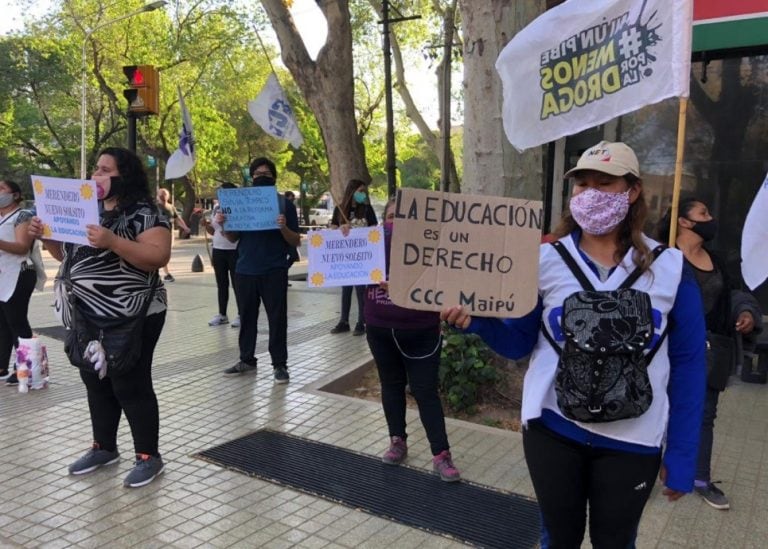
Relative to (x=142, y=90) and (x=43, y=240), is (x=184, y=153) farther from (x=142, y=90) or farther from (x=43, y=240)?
(x=43, y=240)

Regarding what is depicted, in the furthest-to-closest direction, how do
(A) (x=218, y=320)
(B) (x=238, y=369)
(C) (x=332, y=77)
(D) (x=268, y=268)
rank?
(A) (x=218, y=320) → (C) (x=332, y=77) → (B) (x=238, y=369) → (D) (x=268, y=268)

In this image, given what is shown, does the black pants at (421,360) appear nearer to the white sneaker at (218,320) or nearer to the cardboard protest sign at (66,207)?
the cardboard protest sign at (66,207)

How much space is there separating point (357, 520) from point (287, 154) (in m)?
38.9

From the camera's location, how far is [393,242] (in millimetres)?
2379

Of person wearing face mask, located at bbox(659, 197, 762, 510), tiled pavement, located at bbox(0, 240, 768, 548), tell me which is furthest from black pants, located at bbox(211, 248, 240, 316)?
person wearing face mask, located at bbox(659, 197, 762, 510)

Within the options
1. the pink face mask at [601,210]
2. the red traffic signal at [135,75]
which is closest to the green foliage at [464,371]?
the pink face mask at [601,210]

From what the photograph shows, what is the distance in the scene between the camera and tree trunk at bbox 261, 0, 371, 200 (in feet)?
28.3

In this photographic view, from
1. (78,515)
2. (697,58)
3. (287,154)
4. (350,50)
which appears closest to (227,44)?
(287,154)

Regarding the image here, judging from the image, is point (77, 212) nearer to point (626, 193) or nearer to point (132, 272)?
point (132, 272)

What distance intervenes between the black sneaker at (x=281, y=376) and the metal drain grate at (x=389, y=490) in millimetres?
1358

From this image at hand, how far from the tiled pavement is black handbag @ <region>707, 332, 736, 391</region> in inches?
30.1

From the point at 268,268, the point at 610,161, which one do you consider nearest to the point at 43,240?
the point at 268,268

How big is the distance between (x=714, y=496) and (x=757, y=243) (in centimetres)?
156

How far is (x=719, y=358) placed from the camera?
3633 millimetres
